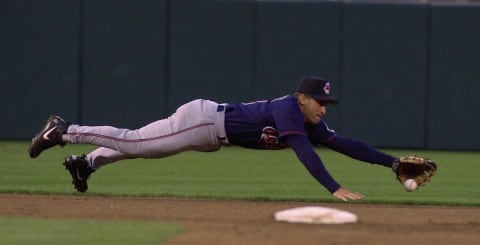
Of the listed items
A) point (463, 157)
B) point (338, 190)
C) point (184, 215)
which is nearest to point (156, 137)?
point (184, 215)

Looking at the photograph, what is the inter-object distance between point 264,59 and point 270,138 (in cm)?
983

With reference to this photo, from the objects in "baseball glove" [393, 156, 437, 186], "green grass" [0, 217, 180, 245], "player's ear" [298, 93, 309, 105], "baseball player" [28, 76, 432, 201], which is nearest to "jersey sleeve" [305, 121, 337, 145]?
"baseball player" [28, 76, 432, 201]

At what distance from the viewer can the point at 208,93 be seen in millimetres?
18375

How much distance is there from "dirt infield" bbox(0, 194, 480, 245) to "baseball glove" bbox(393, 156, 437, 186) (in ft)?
0.94

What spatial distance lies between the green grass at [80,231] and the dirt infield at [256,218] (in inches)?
7.2

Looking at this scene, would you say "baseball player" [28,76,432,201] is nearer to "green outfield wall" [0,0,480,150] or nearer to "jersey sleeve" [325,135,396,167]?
"jersey sleeve" [325,135,396,167]

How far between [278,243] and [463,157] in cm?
1114

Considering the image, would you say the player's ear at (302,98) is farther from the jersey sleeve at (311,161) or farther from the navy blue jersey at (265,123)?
the jersey sleeve at (311,161)

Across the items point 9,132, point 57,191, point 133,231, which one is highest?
point 133,231

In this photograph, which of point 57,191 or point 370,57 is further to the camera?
point 370,57

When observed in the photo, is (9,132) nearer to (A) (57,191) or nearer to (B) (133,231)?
(A) (57,191)

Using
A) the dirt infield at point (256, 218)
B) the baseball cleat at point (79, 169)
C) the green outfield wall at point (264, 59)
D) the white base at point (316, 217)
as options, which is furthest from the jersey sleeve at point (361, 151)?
the green outfield wall at point (264, 59)

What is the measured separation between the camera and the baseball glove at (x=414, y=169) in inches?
346

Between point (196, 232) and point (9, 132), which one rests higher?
point (196, 232)
